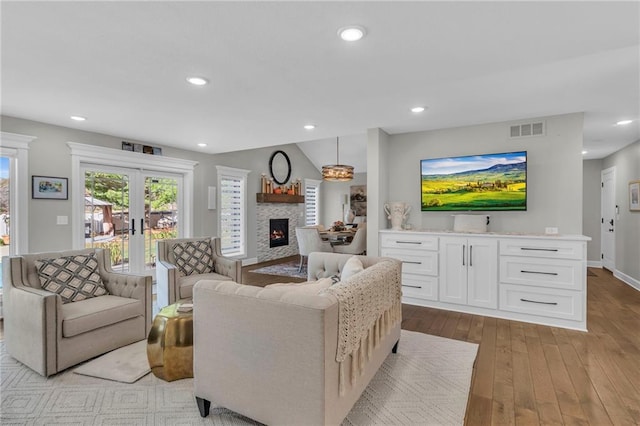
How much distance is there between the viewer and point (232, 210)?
266 inches

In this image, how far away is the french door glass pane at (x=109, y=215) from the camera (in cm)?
455

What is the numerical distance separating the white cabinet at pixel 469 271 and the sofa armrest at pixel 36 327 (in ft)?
12.2

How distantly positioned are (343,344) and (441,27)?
1.83 meters

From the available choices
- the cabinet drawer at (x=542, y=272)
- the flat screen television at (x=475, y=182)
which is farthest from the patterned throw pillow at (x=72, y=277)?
the cabinet drawer at (x=542, y=272)

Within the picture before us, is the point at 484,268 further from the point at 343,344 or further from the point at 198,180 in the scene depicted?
the point at 198,180

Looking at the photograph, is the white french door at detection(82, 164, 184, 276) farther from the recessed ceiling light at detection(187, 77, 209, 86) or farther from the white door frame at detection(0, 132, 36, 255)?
the recessed ceiling light at detection(187, 77, 209, 86)

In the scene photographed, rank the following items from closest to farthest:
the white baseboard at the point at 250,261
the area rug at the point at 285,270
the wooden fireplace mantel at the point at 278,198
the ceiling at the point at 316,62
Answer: the ceiling at the point at 316,62
the area rug at the point at 285,270
the white baseboard at the point at 250,261
the wooden fireplace mantel at the point at 278,198

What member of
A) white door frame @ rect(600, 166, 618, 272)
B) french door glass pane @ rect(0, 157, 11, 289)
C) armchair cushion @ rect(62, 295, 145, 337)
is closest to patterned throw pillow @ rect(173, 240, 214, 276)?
armchair cushion @ rect(62, 295, 145, 337)

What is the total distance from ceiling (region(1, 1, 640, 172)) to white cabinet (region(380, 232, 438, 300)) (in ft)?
4.75

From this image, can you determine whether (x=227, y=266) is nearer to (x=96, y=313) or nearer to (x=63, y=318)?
(x=96, y=313)

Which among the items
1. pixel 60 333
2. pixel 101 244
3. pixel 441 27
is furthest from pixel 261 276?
pixel 441 27

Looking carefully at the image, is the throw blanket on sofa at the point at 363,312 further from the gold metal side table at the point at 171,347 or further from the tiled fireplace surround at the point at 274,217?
the tiled fireplace surround at the point at 274,217

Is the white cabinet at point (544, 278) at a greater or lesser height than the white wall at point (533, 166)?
lesser

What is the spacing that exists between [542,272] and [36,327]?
14.8 ft
